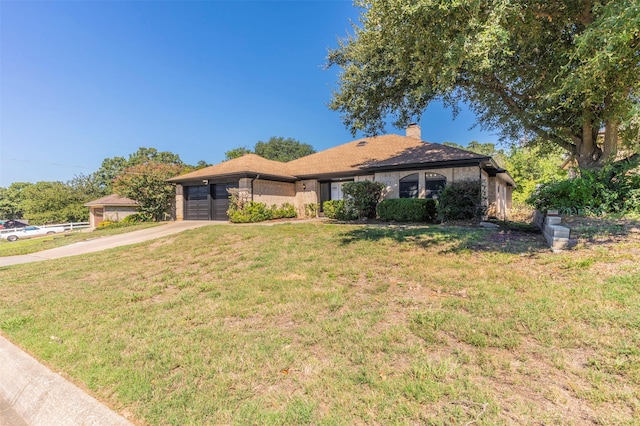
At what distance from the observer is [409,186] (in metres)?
13.8

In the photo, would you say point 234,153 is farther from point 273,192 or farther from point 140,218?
point 273,192

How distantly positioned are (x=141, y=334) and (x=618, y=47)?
866 cm

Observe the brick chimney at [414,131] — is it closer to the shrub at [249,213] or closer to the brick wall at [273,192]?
the brick wall at [273,192]

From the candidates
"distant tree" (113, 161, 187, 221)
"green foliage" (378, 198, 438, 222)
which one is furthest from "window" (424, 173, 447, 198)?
"distant tree" (113, 161, 187, 221)

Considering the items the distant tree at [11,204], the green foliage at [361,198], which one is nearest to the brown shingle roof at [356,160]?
the green foliage at [361,198]

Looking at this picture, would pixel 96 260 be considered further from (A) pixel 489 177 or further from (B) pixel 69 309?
(A) pixel 489 177

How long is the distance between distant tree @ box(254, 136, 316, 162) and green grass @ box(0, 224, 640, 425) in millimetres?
47019

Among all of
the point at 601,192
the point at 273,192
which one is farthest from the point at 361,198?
the point at 601,192

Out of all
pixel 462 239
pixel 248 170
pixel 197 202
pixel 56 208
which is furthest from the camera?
pixel 56 208

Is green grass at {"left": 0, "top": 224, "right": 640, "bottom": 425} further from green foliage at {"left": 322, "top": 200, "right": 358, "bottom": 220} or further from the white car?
the white car

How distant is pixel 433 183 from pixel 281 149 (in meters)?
42.5

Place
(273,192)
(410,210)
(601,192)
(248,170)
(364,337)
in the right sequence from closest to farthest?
(364,337) < (601,192) < (410,210) < (248,170) < (273,192)

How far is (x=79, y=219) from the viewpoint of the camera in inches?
1497

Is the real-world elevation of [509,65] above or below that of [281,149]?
below
